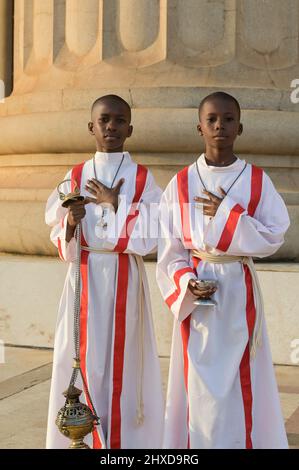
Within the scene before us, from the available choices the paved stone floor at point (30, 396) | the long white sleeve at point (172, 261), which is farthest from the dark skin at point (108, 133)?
the paved stone floor at point (30, 396)

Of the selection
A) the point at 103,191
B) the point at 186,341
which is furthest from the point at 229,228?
the point at 103,191

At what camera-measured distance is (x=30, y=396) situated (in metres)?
5.16

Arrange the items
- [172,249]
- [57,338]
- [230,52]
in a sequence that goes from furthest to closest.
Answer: [230,52]
[57,338]
[172,249]

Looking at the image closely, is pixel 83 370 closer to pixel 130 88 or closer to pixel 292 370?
pixel 292 370

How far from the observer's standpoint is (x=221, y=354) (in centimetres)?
360

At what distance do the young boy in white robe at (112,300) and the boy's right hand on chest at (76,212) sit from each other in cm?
8

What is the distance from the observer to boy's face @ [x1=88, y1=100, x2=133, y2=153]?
152 inches

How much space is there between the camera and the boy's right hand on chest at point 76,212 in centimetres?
361

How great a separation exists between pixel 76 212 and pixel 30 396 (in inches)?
75.2

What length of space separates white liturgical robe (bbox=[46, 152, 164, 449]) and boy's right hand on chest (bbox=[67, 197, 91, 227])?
129 mm

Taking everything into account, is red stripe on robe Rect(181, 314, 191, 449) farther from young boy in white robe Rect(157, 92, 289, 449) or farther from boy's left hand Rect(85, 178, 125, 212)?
boy's left hand Rect(85, 178, 125, 212)

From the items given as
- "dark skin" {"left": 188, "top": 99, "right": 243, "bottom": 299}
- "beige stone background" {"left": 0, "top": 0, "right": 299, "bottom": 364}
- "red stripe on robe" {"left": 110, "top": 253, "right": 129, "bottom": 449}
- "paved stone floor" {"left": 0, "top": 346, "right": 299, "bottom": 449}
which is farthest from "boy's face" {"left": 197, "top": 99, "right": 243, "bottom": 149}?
"beige stone background" {"left": 0, "top": 0, "right": 299, "bottom": 364}

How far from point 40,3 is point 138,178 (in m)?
4.08
